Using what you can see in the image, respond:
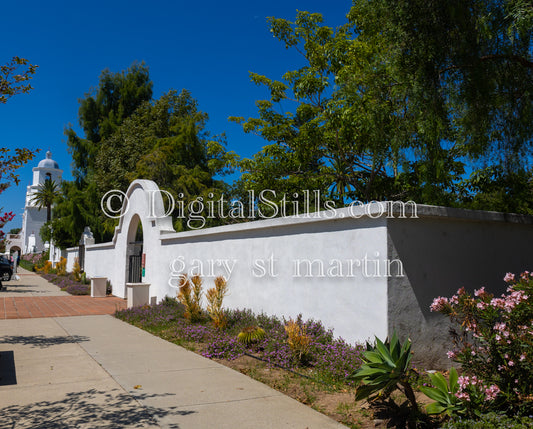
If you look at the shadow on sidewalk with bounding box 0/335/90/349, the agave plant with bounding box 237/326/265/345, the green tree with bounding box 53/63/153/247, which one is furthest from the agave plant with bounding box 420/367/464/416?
the green tree with bounding box 53/63/153/247

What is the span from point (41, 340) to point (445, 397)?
7968 mm

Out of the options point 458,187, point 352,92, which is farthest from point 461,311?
point 458,187

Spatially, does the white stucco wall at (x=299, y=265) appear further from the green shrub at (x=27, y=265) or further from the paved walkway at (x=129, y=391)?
the green shrub at (x=27, y=265)

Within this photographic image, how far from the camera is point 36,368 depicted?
6.98 metres

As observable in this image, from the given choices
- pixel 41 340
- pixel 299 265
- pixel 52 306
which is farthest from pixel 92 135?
pixel 299 265

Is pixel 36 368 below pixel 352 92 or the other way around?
below

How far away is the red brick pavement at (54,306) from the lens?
1370 cm

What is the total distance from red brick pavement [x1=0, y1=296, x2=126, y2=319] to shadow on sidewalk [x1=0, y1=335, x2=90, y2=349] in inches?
140

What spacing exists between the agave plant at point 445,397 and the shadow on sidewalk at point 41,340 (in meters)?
7.13

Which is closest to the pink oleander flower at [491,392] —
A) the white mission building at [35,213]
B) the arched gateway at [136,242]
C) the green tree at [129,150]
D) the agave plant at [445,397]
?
the agave plant at [445,397]

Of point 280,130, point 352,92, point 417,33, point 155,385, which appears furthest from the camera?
point 280,130

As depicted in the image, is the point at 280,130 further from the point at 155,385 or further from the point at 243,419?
the point at 243,419

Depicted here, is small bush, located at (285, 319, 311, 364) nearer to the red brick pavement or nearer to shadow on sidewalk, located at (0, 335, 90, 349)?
shadow on sidewalk, located at (0, 335, 90, 349)

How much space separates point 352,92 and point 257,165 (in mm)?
6128
